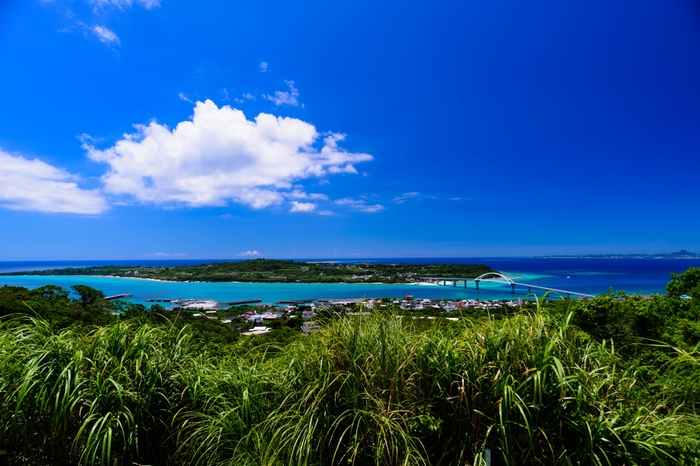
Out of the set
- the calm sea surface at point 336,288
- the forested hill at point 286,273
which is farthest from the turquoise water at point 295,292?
the forested hill at point 286,273

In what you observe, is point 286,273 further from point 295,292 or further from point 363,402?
point 363,402

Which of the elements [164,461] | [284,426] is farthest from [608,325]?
[164,461]

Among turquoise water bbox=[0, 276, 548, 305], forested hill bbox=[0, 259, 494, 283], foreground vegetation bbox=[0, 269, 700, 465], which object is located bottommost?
turquoise water bbox=[0, 276, 548, 305]

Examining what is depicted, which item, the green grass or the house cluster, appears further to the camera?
the house cluster

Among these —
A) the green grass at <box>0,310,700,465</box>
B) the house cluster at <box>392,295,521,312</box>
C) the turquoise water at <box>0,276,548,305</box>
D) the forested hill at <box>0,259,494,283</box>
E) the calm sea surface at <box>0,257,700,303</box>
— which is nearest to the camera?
the green grass at <box>0,310,700,465</box>

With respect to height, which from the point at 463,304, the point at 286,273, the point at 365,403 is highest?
the point at 463,304

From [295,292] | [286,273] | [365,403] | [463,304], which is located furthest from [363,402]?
[286,273]

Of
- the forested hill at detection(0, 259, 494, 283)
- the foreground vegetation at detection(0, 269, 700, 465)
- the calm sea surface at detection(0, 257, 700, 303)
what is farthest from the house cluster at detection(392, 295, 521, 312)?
the forested hill at detection(0, 259, 494, 283)

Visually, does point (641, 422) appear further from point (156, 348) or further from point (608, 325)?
point (608, 325)

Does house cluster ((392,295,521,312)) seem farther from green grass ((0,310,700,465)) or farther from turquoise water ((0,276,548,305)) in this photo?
turquoise water ((0,276,548,305))

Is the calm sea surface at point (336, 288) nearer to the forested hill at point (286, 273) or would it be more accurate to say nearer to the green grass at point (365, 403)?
the forested hill at point (286, 273)
